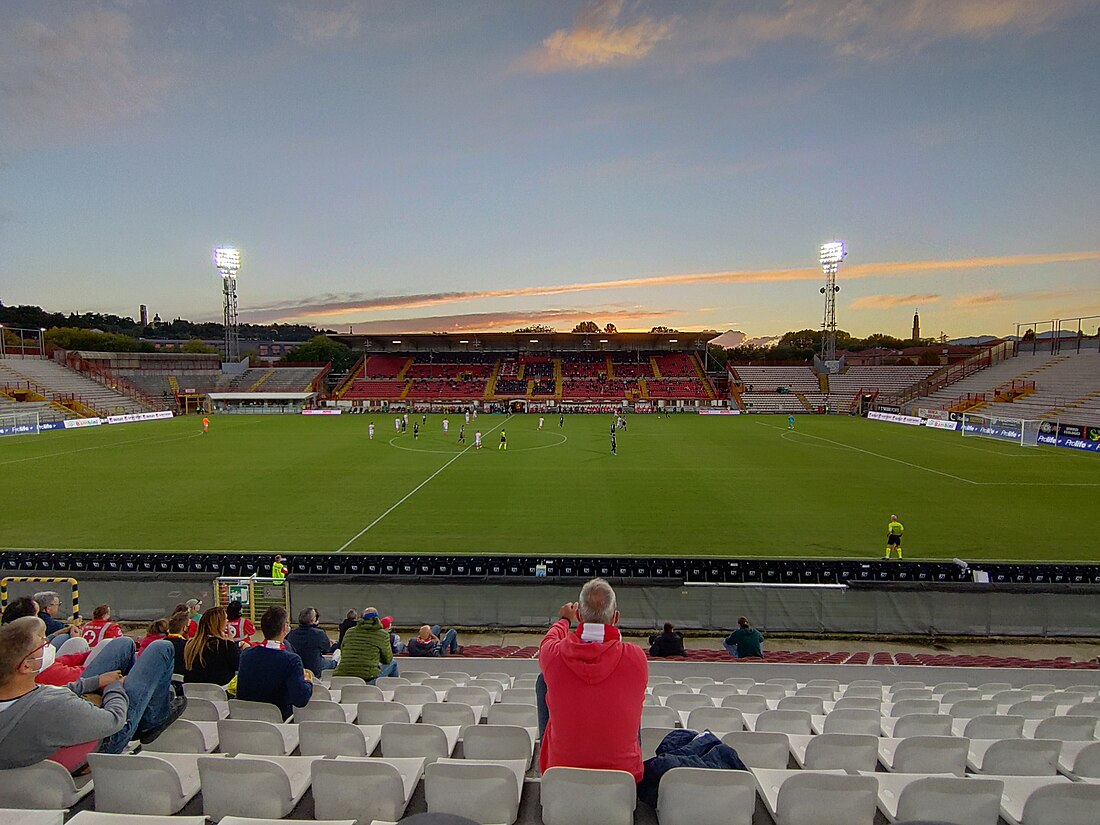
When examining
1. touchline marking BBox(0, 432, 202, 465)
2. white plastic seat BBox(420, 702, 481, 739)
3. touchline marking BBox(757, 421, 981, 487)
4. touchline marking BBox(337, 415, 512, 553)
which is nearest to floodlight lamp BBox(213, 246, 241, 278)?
touchline marking BBox(0, 432, 202, 465)

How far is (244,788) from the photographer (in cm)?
336

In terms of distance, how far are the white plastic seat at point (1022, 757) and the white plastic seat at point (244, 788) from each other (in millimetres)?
4607

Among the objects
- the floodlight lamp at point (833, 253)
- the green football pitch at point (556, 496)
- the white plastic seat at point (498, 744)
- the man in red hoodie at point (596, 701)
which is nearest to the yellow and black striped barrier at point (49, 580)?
the green football pitch at point (556, 496)

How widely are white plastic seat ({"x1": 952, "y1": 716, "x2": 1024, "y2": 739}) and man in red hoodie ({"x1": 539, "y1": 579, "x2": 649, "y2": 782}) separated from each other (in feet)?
11.8

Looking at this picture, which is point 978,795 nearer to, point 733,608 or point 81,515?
point 733,608

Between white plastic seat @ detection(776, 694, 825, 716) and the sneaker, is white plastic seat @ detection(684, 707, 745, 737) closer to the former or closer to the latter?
white plastic seat @ detection(776, 694, 825, 716)

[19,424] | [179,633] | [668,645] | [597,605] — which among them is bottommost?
[668,645]

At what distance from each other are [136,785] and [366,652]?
3.75 m

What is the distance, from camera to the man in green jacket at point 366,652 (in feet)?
22.7

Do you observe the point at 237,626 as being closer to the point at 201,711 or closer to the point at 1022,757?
the point at 201,711

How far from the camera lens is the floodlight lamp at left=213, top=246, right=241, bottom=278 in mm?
73375

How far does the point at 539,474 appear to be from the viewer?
1138 inches

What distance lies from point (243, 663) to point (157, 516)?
1972 centimetres

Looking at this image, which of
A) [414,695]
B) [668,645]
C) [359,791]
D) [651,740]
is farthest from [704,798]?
[668,645]
